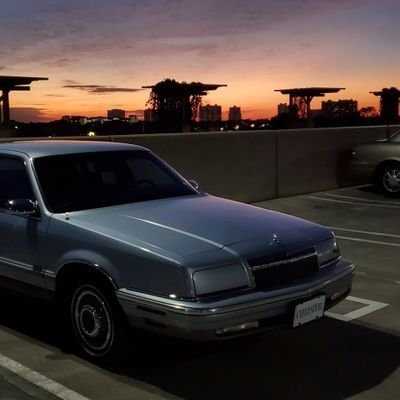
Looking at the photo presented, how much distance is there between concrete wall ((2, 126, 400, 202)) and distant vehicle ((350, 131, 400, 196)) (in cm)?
75

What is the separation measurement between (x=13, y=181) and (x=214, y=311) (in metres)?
2.27

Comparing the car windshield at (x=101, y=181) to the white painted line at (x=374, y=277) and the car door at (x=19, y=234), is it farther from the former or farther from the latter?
the white painted line at (x=374, y=277)

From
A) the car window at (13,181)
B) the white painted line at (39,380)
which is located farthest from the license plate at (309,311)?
the car window at (13,181)

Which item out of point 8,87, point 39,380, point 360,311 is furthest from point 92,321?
point 8,87

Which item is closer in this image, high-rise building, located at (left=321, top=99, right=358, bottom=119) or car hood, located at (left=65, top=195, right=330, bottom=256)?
car hood, located at (left=65, top=195, right=330, bottom=256)

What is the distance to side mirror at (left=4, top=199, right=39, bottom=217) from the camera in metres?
4.49

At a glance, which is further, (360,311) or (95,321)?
(360,311)

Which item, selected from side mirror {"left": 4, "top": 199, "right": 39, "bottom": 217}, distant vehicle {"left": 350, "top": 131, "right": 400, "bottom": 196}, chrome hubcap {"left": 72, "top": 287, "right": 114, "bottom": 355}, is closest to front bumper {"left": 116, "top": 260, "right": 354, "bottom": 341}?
chrome hubcap {"left": 72, "top": 287, "right": 114, "bottom": 355}

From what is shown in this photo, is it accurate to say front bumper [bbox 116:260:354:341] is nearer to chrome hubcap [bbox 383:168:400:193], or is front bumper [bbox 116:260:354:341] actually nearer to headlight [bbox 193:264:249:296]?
headlight [bbox 193:264:249:296]

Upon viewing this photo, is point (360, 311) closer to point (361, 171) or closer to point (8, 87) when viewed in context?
point (361, 171)

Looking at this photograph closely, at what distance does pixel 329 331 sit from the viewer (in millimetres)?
4867

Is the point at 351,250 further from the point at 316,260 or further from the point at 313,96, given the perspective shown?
the point at 313,96

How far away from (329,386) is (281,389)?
0.99 ft

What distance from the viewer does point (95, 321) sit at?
4105 mm
